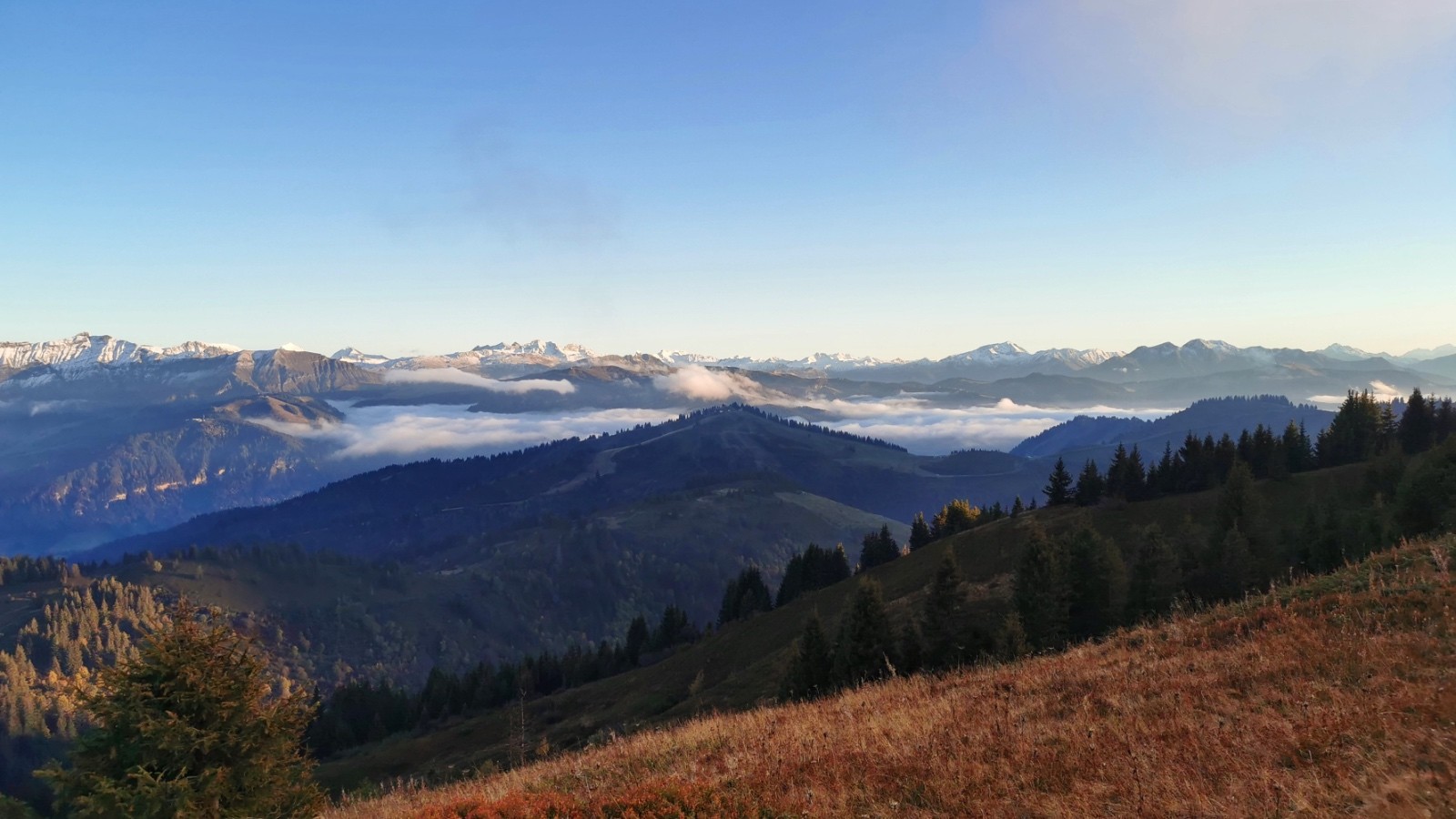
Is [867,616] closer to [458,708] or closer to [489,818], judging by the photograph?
[489,818]

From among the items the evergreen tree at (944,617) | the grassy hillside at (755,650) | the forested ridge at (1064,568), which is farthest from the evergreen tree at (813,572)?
the evergreen tree at (944,617)

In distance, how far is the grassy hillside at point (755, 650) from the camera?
2196 inches

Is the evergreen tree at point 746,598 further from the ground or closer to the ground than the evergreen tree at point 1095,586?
closer to the ground

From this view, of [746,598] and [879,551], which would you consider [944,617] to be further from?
[746,598]

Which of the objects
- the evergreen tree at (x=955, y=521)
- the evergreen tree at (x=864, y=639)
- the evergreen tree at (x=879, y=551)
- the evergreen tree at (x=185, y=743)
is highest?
the evergreen tree at (x=185, y=743)

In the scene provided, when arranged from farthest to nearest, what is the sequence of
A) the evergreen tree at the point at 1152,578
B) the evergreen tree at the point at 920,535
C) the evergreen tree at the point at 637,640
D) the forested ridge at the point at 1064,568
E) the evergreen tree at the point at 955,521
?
the evergreen tree at the point at 637,640 → the evergreen tree at the point at 920,535 → the evergreen tree at the point at 955,521 → the evergreen tree at the point at 1152,578 → the forested ridge at the point at 1064,568

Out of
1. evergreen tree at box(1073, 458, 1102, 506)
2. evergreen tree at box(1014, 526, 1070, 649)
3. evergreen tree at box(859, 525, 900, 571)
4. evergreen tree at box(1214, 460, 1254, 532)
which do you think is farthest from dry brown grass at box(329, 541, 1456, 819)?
evergreen tree at box(859, 525, 900, 571)

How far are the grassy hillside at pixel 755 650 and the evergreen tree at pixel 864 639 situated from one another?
14730 millimetres

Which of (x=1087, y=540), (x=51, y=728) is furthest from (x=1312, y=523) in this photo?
(x=51, y=728)

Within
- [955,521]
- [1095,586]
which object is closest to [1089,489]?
[955,521]

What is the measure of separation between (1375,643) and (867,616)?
24.0m

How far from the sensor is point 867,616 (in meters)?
35.1

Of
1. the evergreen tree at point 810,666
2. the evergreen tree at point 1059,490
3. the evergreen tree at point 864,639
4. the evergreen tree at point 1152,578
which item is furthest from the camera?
the evergreen tree at point 1059,490

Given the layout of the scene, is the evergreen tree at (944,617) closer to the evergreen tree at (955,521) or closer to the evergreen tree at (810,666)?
the evergreen tree at (810,666)
